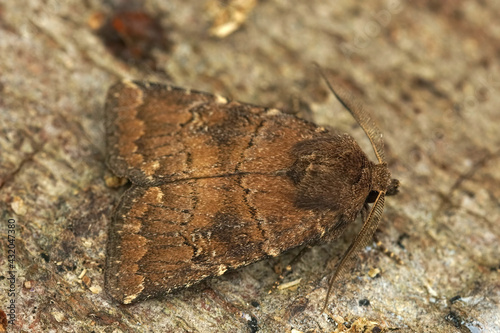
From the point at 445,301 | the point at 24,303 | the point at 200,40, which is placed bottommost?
the point at 24,303

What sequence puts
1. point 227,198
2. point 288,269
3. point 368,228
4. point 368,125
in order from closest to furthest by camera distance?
point 227,198, point 368,228, point 288,269, point 368,125

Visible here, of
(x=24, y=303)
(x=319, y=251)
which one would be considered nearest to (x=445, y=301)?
(x=319, y=251)

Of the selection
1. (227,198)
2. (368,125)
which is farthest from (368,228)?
(227,198)

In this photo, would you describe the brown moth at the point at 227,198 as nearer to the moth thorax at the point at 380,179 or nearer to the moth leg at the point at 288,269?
the moth thorax at the point at 380,179

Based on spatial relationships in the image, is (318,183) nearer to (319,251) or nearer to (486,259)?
(319,251)

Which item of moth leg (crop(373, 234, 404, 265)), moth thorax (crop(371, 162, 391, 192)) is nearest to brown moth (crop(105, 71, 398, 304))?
moth thorax (crop(371, 162, 391, 192))

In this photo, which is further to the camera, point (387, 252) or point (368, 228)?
point (387, 252)

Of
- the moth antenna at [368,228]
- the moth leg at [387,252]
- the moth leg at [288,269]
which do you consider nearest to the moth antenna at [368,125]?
the moth antenna at [368,228]

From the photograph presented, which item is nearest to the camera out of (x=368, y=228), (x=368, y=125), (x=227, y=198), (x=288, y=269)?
(x=227, y=198)

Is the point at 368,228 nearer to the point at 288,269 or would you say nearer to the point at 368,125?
the point at 288,269
